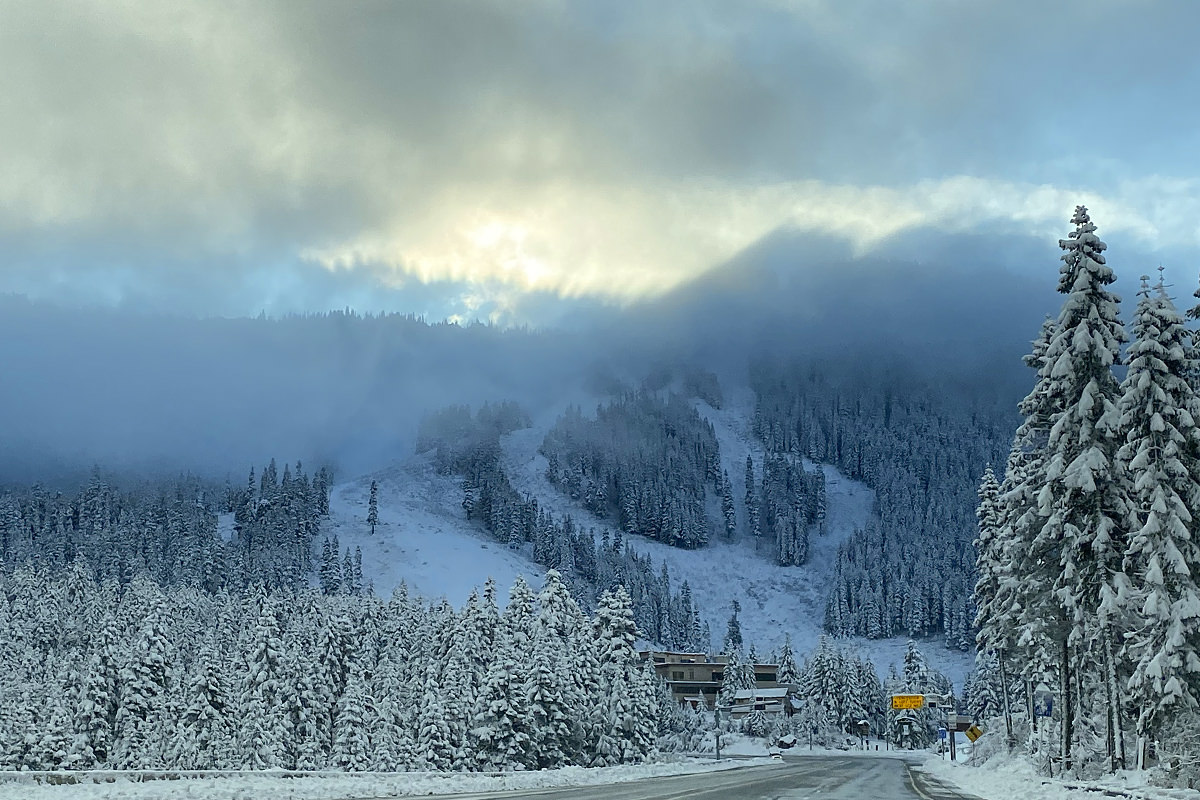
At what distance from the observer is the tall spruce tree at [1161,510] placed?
30094 mm

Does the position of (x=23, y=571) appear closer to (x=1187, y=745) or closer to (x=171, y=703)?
(x=171, y=703)

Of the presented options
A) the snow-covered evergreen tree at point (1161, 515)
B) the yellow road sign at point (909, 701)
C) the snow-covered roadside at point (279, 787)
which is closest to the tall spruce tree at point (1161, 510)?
the snow-covered evergreen tree at point (1161, 515)

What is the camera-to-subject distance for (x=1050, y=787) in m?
33.4

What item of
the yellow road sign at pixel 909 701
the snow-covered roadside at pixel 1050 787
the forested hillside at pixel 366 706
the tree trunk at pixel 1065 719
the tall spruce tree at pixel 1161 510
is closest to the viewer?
the snow-covered roadside at pixel 1050 787

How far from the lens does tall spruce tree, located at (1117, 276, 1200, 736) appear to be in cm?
3009

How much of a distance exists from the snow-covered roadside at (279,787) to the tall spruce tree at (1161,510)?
69.4ft

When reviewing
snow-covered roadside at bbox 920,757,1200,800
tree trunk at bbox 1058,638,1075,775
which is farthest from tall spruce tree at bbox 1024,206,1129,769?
snow-covered roadside at bbox 920,757,1200,800

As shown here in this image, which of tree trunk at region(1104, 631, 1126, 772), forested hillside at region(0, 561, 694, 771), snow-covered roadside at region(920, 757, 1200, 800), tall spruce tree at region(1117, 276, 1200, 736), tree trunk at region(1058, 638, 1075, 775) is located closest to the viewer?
snow-covered roadside at region(920, 757, 1200, 800)

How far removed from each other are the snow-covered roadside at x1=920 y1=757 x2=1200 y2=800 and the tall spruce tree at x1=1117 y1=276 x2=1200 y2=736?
271 cm

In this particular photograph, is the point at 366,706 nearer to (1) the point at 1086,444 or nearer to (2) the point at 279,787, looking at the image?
(2) the point at 279,787

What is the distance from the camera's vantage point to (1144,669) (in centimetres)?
3059

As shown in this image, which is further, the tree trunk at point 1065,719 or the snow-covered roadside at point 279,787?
the tree trunk at point 1065,719

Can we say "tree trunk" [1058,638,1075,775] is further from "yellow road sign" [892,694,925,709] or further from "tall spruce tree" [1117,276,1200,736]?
"yellow road sign" [892,694,925,709]

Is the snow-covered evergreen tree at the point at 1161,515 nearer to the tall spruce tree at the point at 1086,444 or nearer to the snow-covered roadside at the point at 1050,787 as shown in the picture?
the tall spruce tree at the point at 1086,444
